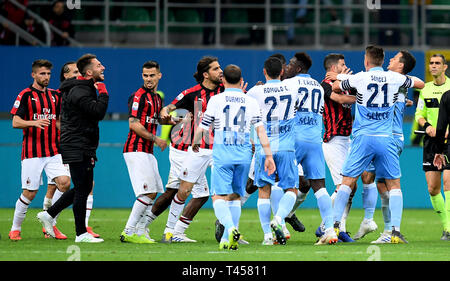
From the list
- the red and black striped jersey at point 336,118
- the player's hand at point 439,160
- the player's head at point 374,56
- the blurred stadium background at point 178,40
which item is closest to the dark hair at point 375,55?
the player's head at point 374,56

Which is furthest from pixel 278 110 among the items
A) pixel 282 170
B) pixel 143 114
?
pixel 143 114

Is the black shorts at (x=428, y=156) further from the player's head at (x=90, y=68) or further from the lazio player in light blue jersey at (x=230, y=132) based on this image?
the player's head at (x=90, y=68)

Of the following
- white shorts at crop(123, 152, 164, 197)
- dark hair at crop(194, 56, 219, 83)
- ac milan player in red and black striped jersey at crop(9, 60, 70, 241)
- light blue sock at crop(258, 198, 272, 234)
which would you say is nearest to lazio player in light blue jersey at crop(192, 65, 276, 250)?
light blue sock at crop(258, 198, 272, 234)

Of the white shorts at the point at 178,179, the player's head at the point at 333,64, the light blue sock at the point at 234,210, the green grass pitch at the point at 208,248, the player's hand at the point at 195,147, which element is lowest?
the green grass pitch at the point at 208,248

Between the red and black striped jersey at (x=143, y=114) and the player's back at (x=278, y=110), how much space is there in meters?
1.33

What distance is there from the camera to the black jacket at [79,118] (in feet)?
32.7

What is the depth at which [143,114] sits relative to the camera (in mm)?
10508

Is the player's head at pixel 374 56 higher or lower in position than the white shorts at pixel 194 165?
higher

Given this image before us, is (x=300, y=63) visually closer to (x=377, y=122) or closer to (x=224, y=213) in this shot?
(x=377, y=122)

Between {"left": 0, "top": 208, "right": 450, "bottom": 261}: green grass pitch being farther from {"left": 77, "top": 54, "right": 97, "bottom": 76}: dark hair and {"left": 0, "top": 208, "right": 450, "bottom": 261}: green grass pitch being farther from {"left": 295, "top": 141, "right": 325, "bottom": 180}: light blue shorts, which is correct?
{"left": 77, "top": 54, "right": 97, "bottom": 76}: dark hair

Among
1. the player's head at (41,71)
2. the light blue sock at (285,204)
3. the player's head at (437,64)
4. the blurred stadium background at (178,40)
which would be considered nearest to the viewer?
the light blue sock at (285,204)

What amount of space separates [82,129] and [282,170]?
2.39m

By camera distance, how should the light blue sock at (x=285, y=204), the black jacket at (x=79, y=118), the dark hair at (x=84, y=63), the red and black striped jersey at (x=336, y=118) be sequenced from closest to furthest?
1. the light blue sock at (x=285, y=204)
2. the black jacket at (x=79, y=118)
3. the dark hair at (x=84, y=63)
4. the red and black striped jersey at (x=336, y=118)
